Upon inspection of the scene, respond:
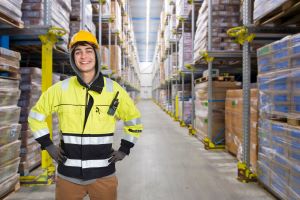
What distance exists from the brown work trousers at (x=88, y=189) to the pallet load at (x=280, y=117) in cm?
179

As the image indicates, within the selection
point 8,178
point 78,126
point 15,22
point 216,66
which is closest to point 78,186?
point 78,126

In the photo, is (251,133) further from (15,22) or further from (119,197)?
(15,22)

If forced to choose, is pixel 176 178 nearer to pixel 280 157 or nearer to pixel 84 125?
pixel 280 157

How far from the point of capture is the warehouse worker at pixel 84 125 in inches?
73.3

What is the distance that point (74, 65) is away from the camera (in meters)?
1.99

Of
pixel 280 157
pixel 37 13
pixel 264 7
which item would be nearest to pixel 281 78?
pixel 280 157

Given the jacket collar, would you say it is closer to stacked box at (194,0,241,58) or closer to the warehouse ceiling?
stacked box at (194,0,241,58)

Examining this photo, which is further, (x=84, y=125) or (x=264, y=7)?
(x=264, y=7)

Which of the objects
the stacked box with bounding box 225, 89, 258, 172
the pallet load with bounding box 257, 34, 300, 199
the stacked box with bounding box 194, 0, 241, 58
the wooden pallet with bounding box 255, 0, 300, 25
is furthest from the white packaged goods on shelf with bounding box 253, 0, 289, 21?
the stacked box with bounding box 194, 0, 241, 58

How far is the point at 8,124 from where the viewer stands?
11.0 feet

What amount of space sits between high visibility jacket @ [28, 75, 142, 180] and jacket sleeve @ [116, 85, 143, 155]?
5 centimetres

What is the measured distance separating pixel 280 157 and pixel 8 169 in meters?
2.89

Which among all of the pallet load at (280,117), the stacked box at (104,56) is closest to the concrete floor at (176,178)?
the pallet load at (280,117)

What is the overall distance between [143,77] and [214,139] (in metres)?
38.3
